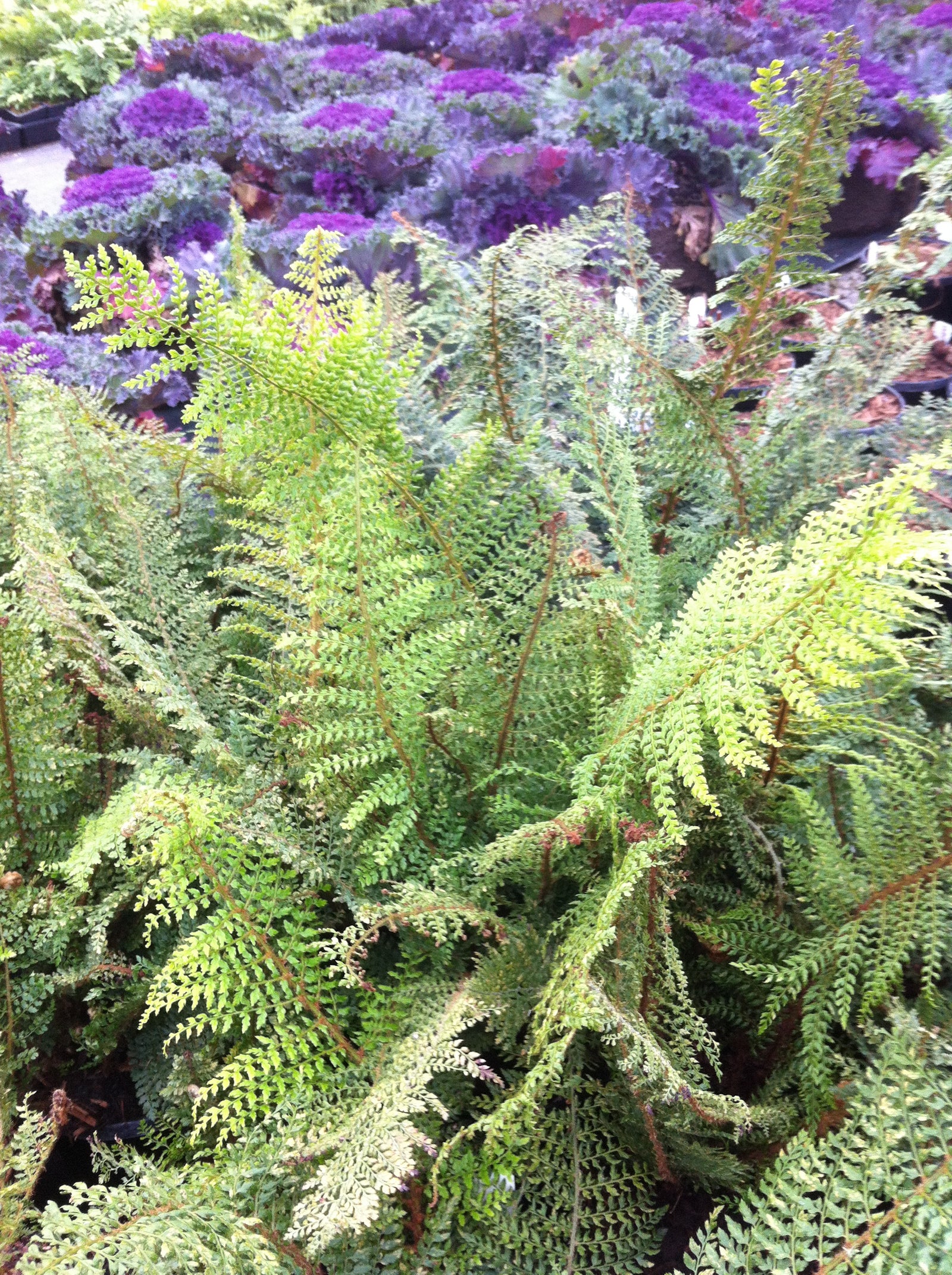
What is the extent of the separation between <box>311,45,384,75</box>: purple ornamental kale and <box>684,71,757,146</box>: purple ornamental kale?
102 centimetres

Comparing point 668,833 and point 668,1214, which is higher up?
point 668,833

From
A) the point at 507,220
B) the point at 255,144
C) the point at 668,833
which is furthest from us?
the point at 255,144

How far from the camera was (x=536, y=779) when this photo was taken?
72 centimetres

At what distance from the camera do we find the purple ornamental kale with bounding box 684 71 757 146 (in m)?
2.28

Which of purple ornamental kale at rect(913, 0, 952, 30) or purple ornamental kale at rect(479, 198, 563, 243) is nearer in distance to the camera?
purple ornamental kale at rect(479, 198, 563, 243)

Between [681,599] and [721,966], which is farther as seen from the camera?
[681,599]

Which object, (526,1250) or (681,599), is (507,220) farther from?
(526,1250)

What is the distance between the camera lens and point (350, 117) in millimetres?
2475

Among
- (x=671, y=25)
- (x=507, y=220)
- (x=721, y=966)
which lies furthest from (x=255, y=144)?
(x=721, y=966)

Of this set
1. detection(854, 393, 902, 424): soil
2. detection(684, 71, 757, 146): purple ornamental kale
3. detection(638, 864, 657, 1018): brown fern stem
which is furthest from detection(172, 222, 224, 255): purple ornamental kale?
detection(638, 864, 657, 1018): brown fern stem

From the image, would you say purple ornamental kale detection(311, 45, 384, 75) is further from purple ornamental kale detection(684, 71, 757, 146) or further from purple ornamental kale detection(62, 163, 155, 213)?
purple ornamental kale detection(684, 71, 757, 146)

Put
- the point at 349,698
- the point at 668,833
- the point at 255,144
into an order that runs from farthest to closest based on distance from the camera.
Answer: the point at 255,144, the point at 349,698, the point at 668,833

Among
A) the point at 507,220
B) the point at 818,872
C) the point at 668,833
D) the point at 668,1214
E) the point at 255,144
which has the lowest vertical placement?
the point at 668,1214

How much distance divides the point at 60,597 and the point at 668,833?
522mm
